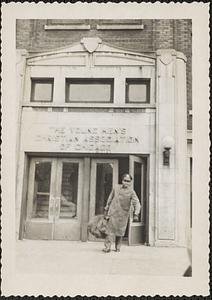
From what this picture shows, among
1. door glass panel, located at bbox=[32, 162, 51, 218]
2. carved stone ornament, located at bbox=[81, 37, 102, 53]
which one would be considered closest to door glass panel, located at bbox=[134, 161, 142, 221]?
door glass panel, located at bbox=[32, 162, 51, 218]

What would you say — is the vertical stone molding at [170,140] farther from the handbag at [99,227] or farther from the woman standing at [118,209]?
the handbag at [99,227]

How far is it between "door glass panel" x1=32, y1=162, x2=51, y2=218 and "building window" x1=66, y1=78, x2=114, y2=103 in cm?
99

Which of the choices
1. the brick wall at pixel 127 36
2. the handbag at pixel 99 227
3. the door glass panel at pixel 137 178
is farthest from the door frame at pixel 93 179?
the brick wall at pixel 127 36

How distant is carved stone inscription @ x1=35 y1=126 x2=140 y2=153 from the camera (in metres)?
5.00

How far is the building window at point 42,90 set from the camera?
529 centimetres

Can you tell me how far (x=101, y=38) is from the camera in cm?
492

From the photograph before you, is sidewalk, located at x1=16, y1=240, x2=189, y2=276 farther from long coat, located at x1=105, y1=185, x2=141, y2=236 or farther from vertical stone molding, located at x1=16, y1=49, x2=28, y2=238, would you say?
vertical stone molding, located at x1=16, y1=49, x2=28, y2=238

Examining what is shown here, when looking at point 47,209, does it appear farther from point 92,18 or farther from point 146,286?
point 92,18

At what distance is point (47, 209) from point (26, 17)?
2.47 m

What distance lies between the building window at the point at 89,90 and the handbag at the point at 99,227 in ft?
5.29

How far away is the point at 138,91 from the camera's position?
552 cm

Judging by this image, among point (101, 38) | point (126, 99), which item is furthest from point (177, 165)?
point (101, 38)

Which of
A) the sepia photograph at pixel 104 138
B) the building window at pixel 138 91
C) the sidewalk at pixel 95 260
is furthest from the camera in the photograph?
the building window at pixel 138 91

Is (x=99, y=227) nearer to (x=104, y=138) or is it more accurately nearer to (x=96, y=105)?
(x=104, y=138)
